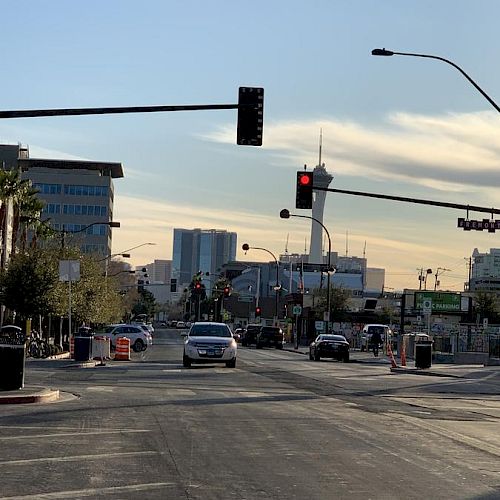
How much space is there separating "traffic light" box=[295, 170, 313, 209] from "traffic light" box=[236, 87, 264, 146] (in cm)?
772

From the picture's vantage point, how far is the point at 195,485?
10.7m

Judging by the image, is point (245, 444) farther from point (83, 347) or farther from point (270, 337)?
point (270, 337)

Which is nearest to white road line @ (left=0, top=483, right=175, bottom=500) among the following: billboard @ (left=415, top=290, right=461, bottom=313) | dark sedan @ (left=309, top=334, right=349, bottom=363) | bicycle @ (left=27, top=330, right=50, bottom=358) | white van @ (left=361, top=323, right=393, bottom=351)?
bicycle @ (left=27, top=330, right=50, bottom=358)

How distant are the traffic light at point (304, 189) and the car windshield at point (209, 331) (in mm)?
8010

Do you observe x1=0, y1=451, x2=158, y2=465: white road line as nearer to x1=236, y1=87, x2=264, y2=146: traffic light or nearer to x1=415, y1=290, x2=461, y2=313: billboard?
x1=236, y1=87, x2=264, y2=146: traffic light

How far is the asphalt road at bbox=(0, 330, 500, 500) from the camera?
35.1 feet

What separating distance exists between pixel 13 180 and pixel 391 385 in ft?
129

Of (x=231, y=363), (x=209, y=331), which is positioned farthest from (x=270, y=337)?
(x=231, y=363)

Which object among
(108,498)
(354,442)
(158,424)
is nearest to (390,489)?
(108,498)

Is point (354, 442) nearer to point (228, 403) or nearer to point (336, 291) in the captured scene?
point (228, 403)

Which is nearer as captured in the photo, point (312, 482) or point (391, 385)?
point (312, 482)

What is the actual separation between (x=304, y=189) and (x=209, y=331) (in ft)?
28.5

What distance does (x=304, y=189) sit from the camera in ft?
106

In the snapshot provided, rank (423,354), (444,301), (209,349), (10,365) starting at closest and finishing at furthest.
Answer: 1. (10,365)
2. (209,349)
3. (423,354)
4. (444,301)
